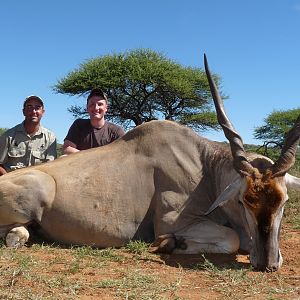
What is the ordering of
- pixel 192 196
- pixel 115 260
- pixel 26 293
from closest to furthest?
pixel 26 293
pixel 115 260
pixel 192 196

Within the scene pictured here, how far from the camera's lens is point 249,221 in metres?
3.82

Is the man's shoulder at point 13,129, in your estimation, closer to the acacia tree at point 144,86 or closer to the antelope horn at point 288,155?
the antelope horn at point 288,155

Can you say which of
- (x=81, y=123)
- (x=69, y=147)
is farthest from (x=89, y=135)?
(x=69, y=147)

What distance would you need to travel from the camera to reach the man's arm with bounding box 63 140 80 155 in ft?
20.5

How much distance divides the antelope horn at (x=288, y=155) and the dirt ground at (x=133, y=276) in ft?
2.35

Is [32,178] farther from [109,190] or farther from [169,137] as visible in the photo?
[169,137]

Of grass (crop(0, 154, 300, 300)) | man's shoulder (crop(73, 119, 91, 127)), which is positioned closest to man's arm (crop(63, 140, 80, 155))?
man's shoulder (crop(73, 119, 91, 127))

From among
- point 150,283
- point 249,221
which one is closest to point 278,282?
point 249,221

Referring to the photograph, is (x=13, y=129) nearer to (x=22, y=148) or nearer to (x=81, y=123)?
(x=22, y=148)

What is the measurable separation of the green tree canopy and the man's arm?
1729 cm

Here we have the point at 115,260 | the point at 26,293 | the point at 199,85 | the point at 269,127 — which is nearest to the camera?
the point at 26,293

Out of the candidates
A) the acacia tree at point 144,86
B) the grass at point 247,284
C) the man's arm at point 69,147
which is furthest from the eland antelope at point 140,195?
the acacia tree at point 144,86

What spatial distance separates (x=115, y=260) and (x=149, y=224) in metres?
0.71

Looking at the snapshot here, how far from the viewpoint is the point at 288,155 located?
3.98m
